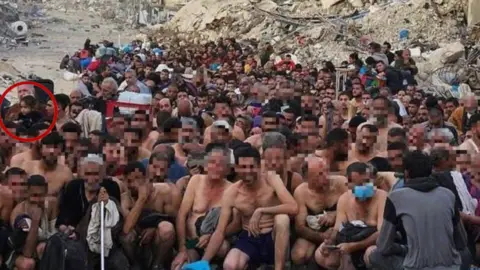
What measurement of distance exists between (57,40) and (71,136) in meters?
29.8

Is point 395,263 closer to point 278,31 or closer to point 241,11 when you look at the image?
point 278,31

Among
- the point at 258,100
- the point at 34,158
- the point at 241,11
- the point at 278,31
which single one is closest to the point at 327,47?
the point at 278,31

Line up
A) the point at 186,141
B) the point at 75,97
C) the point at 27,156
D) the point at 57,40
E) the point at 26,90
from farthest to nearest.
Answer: the point at 57,40 → the point at 26,90 → the point at 75,97 → the point at 186,141 → the point at 27,156

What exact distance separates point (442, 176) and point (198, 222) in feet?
6.97

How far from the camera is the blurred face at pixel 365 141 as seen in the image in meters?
8.69

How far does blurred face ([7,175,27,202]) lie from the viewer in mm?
7625

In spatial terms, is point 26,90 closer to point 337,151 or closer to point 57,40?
point 337,151

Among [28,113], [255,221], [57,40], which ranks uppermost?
[57,40]

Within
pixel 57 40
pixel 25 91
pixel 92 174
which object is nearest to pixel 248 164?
pixel 92 174

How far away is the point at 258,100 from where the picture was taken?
44.4 ft

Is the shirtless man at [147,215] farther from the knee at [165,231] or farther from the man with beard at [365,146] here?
the man with beard at [365,146]

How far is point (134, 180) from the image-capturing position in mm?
7949

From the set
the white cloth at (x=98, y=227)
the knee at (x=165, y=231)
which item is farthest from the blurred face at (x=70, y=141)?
the knee at (x=165, y=231)

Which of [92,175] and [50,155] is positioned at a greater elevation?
[50,155]
